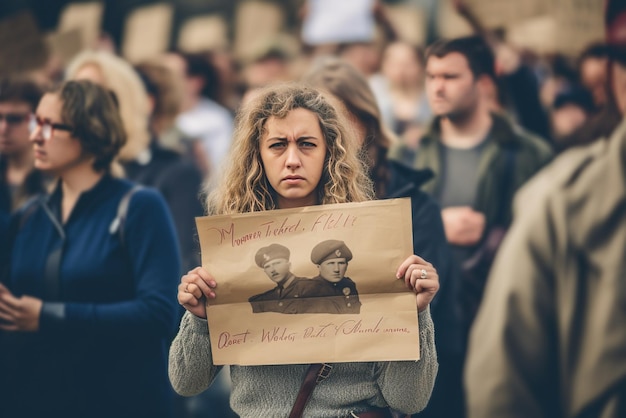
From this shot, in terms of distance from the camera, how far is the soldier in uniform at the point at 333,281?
3.01 metres

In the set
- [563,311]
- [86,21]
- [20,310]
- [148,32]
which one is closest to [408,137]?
[20,310]

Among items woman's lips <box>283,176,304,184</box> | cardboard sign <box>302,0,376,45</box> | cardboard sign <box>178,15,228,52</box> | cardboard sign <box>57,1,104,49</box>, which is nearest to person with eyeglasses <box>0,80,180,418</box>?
woman's lips <box>283,176,304,184</box>

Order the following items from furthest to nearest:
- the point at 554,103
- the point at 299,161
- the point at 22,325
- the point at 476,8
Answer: the point at 554,103 → the point at 476,8 → the point at 22,325 → the point at 299,161

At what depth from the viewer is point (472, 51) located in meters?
5.44

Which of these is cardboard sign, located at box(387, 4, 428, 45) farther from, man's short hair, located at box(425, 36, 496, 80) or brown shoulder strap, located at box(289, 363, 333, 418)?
brown shoulder strap, located at box(289, 363, 333, 418)

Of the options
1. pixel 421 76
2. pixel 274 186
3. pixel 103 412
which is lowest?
pixel 103 412

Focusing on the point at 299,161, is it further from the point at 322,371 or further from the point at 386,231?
the point at 322,371

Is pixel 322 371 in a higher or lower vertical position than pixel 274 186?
lower

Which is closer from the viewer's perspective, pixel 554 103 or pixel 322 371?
pixel 322 371

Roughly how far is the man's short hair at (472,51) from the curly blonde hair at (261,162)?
2.07 meters

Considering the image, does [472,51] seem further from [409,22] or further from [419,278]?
[409,22]

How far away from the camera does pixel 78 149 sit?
454 cm

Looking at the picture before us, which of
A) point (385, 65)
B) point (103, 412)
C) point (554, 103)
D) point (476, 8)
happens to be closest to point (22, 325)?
point (103, 412)

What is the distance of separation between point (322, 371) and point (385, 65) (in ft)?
17.8
